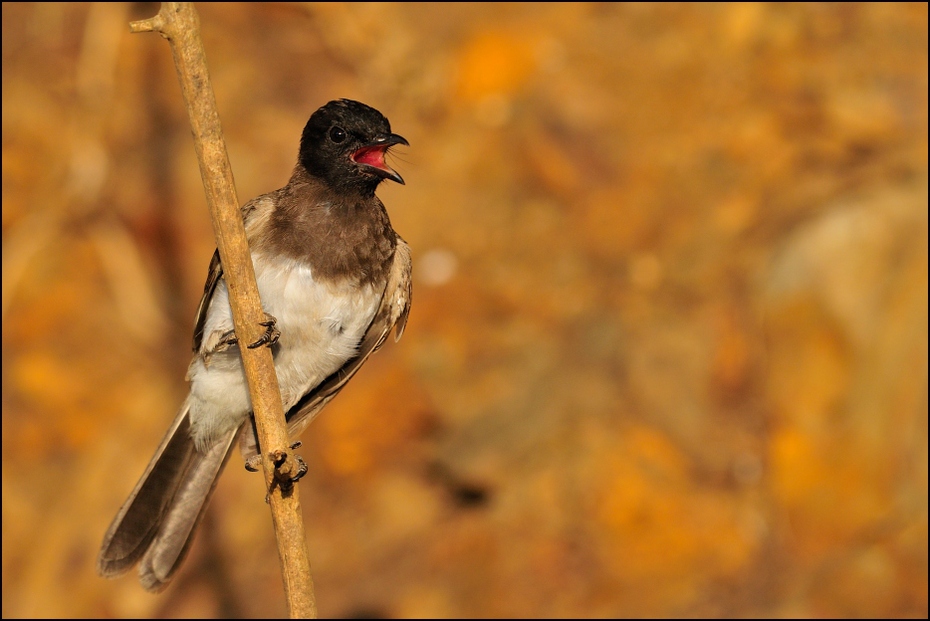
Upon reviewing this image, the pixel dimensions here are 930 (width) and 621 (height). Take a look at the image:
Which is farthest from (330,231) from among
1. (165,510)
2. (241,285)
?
(165,510)

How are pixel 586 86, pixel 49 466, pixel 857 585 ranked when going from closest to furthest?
pixel 857 585 → pixel 49 466 → pixel 586 86

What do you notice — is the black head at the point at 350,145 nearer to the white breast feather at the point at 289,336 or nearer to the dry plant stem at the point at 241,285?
the white breast feather at the point at 289,336

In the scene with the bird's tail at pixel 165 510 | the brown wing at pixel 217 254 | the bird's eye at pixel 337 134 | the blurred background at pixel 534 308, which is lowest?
the bird's tail at pixel 165 510

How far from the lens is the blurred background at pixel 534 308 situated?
6574mm

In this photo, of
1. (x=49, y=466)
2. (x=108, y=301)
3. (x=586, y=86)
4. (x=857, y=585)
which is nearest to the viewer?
(x=857, y=585)

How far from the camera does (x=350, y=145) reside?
3.73 metres

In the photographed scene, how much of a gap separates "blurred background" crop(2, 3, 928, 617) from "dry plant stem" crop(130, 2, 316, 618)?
3887mm

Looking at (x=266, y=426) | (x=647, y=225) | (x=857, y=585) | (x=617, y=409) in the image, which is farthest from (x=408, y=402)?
(x=266, y=426)

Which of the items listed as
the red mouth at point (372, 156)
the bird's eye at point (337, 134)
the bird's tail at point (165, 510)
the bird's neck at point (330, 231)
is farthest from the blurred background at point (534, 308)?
the bird's eye at point (337, 134)

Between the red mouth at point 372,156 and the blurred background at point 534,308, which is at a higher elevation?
the blurred background at point 534,308

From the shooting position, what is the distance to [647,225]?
311 inches

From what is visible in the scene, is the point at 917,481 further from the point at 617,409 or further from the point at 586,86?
the point at 586,86

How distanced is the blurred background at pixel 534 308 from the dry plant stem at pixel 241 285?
3.89 metres

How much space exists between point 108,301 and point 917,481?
20.2 ft
